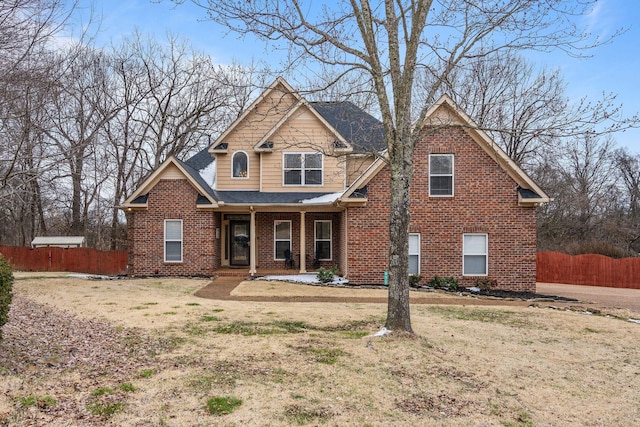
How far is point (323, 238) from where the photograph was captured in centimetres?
1933

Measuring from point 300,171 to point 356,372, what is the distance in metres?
13.8

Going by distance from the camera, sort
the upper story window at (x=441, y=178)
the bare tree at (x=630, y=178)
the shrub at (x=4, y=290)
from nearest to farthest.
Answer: the shrub at (x=4, y=290), the upper story window at (x=441, y=178), the bare tree at (x=630, y=178)

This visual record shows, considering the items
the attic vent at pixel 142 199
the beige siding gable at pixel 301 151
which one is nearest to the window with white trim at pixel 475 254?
the beige siding gable at pixel 301 151

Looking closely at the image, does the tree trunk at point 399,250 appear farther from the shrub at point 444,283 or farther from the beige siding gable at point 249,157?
the beige siding gable at point 249,157

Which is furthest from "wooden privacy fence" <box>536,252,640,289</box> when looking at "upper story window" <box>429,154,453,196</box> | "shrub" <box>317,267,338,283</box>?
"shrub" <box>317,267,338,283</box>

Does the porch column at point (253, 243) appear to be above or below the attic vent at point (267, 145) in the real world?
below

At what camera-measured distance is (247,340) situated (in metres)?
7.52

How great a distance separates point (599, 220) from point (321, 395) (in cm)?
3675

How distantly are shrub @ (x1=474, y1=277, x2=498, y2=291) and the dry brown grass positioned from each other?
15.3 feet

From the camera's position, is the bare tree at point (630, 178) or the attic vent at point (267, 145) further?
the bare tree at point (630, 178)

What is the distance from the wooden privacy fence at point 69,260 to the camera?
24.3 meters

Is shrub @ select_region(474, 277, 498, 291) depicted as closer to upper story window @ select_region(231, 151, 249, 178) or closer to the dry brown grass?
the dry brown grass

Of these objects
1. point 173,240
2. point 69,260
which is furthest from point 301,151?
point 69,260

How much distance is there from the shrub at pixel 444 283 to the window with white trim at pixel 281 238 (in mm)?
6320
